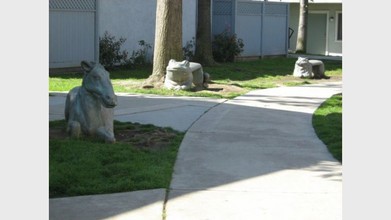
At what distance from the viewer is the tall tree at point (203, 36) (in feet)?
72.1

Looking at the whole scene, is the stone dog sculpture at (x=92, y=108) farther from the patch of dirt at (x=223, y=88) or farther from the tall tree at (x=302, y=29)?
the tall tree at (x=302, y=29)

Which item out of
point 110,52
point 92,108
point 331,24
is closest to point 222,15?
point 110,52

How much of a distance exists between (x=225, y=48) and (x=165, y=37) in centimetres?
929

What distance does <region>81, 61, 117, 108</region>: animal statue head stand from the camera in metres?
7.57

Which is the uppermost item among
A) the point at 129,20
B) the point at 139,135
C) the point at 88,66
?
the point at 129,20

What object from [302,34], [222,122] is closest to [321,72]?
[222,122]

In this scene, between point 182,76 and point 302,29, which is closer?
point 182,76

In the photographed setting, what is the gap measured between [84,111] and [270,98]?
6.65 metres

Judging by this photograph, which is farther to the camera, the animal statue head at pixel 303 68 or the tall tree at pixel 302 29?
the tall tree at pixel 302 29

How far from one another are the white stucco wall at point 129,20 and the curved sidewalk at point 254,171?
955cm

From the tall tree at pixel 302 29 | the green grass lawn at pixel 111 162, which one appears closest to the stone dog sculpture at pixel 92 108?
the green grass lawn at pixel 111 162

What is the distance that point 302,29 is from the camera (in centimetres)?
3209

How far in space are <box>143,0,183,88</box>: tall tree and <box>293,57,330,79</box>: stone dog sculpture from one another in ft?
17.5

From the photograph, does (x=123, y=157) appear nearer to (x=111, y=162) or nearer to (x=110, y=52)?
(x=111, y=162)
